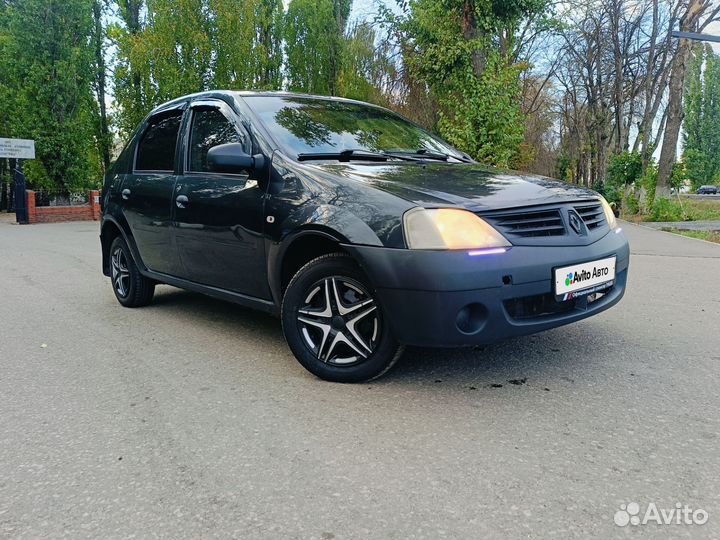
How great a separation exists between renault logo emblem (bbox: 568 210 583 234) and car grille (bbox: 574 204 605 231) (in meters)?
0.06

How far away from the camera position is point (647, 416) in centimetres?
277

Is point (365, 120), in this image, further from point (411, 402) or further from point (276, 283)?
point (411, 402)

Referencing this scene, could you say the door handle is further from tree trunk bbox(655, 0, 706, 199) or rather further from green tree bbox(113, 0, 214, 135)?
green tree bbox(113, 0, 214, 135)

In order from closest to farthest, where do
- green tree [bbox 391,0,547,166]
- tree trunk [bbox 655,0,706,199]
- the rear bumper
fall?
1. the rear bumper
2. green tree [bbox 391,0,547,166]
3. tree trunk [bbox 655,0,706,199]

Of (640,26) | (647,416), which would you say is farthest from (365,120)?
(640,26)

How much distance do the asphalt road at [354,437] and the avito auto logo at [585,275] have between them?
55cm

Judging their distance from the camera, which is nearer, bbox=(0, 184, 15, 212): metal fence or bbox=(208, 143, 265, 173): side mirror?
bbox=(208, 143, 265, 173): side mirror

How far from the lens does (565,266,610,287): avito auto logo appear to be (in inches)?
122

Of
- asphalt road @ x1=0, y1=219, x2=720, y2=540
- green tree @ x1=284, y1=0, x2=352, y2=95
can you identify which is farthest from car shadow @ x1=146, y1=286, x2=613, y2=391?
green tree @ x1=284, y1=0, x2=352, y2=95

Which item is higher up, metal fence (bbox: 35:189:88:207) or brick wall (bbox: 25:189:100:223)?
metal fence (bbox: 35:189:88:207)

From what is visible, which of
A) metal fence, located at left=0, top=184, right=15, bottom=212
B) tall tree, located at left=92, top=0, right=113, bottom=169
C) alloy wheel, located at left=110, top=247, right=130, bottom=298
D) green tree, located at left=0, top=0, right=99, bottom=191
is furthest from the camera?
metal fence, located at left=0, top=184, right=15, bottom=212

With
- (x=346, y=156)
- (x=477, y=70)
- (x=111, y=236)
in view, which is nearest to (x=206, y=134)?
(x=346, y=156)

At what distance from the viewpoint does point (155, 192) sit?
463 cm

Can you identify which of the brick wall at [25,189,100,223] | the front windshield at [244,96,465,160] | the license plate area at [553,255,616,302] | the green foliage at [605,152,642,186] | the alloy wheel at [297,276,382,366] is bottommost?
the brick wall at [25,189,100,223]
